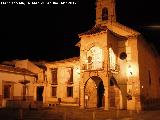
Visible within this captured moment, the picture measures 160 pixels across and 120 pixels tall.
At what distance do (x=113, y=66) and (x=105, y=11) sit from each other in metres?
8.77

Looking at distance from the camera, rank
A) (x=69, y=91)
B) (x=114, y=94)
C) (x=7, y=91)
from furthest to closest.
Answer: (x=69, y=91) < (x=7, y=91) < (x=114, y=94)

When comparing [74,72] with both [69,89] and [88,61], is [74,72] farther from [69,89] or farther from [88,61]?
[88,61]

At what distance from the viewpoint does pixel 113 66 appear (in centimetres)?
3142

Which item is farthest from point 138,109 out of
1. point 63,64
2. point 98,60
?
point 63,64

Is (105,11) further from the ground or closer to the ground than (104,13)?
further from the ground

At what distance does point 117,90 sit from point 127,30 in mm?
7786

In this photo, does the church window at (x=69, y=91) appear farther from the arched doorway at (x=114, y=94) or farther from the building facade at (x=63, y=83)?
the arched doorway at (x=114, y=94)

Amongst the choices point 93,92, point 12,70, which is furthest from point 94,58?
point 12,70

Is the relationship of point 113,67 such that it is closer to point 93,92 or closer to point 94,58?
point 94,58

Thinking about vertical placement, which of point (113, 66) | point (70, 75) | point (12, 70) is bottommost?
point (70, 75)

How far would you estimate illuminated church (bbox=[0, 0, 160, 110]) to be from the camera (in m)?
30.9

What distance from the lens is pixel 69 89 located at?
3850cm

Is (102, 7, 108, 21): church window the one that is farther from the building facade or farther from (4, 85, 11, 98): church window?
(4, 85, 11, 98): church window

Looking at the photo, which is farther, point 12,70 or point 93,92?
point 12,70
